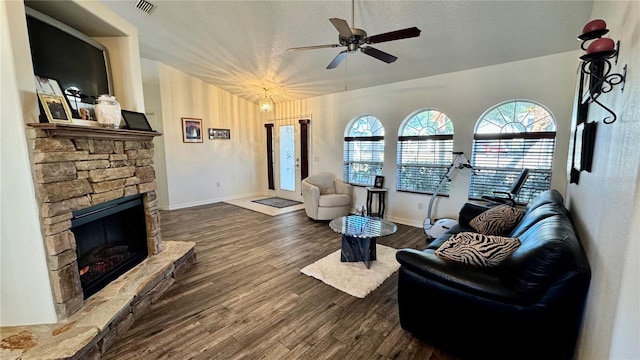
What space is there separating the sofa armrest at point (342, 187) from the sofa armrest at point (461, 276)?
11.2ft

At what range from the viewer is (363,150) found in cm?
550

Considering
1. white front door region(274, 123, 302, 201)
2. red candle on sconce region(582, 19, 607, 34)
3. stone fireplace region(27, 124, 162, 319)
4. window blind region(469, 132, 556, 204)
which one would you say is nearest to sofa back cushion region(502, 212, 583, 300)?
red candle on sconce region(582, 19, 607, 34)

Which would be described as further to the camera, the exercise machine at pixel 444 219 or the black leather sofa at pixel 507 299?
the exercise machine at pixel 444 219

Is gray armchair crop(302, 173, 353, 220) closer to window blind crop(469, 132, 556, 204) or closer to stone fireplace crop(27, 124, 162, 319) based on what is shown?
window blind crop(469, 132, 556, 204)

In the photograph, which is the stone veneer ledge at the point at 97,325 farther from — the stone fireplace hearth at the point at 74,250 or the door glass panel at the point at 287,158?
the door glass panel at the point at 287,158

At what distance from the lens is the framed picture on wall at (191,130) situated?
5916 mm

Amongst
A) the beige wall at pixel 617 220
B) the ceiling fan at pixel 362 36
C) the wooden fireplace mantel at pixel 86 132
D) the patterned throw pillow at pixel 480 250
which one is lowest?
the patterned throw pillow at pixel 480 250

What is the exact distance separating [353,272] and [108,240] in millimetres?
2481

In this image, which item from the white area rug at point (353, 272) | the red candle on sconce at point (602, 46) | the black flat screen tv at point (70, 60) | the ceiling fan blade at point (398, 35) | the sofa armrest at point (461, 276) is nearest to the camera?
the red candle on sconce at point (602, 46)

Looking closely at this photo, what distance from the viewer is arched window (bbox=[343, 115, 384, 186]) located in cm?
527

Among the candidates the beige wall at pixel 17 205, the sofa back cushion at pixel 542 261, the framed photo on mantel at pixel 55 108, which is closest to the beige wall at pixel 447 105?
the sofa back cushion at pixel 542 261

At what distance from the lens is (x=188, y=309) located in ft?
7.64

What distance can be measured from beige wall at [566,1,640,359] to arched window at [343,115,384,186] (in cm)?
361

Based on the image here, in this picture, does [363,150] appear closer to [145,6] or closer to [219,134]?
[219,134]
